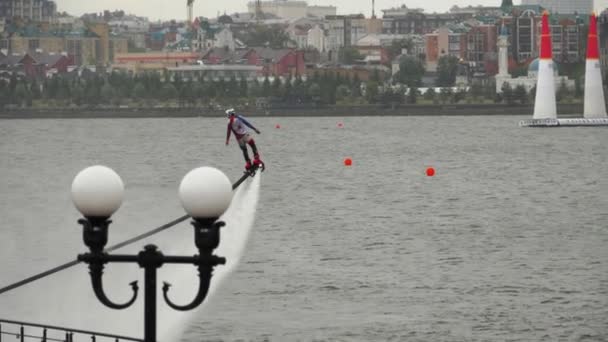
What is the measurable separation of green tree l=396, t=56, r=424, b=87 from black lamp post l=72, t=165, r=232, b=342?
160 metres

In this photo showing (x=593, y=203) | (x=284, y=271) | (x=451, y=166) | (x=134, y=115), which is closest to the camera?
(x=284, y=271)

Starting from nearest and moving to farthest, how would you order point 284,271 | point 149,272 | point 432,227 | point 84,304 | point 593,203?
point 149,272 < point 84,304 < point 284,271 < point 432,227 < point 593,203

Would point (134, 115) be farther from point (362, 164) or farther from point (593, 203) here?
point (593, 203)

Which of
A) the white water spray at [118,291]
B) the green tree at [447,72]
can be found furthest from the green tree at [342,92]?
the white water spray at [118,291]

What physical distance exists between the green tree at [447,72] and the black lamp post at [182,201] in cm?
16639

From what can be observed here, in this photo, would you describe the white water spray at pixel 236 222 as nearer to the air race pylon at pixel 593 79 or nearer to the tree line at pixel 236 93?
the air race pylon at pixel 593 79

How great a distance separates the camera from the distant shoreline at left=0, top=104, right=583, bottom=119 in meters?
153

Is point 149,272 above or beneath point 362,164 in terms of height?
above

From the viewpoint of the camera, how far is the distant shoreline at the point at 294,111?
153 m

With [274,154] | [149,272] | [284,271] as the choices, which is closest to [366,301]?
[284,271]

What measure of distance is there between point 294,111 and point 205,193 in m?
148

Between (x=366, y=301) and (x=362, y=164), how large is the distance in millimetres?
55229

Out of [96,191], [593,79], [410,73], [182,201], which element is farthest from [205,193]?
[410,73]

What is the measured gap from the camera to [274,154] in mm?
95500
